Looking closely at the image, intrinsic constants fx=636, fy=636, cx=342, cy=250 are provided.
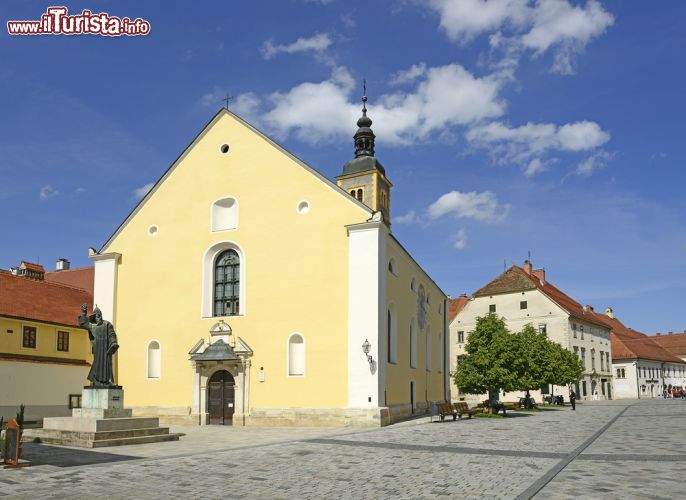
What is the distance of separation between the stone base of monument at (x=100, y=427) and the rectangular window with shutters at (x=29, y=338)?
13.3m

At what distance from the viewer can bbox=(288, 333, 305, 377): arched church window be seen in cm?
2725

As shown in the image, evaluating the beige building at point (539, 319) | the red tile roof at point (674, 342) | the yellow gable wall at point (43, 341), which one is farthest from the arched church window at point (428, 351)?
the red tile roof at point (674, 342)

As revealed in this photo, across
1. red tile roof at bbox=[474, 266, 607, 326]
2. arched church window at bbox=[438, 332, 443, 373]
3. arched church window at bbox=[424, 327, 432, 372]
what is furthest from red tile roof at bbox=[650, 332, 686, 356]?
arched church window at bbox=[424, 327, 432, 372]

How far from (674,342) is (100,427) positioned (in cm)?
11040

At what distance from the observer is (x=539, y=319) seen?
64188 millimetres

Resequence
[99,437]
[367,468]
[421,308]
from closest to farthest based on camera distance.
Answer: [367,468]
[99,437]
[421,308]

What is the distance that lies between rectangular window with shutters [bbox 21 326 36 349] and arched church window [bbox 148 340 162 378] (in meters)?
6.54

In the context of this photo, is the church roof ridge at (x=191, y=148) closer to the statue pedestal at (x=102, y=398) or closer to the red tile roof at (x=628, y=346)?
the statue pedestal at (x=102, y=398)

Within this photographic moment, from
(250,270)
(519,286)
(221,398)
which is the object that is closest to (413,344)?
(250,270)

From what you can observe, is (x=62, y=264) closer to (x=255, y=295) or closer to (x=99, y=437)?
(x=255, y=295)

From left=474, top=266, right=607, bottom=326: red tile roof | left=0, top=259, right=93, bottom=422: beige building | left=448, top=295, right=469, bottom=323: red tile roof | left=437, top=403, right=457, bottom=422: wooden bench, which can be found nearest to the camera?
left=437, top=403, right=457, bottom=422: wooden bench

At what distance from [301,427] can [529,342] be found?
23.2m

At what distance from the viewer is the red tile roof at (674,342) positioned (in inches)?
4168

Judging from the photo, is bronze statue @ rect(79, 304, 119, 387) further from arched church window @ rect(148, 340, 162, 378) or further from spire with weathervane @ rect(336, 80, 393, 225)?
spire with weathervane @ rect(336, 80, 393, 225)
